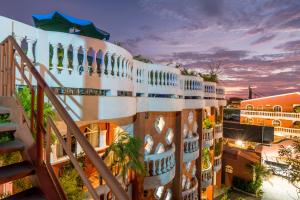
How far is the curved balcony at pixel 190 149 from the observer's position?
12.1 meters

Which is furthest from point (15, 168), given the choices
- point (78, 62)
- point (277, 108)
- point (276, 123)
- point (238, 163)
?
point (277, 108)

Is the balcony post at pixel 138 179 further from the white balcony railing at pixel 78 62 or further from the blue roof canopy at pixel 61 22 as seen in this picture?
the blue roof canopy at pixel 61 22

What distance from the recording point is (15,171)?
2.15 m

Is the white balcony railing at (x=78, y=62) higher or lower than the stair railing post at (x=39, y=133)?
higher

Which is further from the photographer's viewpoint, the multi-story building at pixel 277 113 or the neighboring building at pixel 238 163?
the multi-story building at pixel 277 113

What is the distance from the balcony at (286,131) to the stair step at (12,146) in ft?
96.4

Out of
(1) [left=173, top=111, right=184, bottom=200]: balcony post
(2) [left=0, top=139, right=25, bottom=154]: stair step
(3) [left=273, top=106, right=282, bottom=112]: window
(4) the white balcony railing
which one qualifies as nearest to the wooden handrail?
(2) [left=0, top=139, right=25, bottom=154]: stair step

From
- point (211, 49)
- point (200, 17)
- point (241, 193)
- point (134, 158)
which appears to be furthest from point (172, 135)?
point (241, 193)

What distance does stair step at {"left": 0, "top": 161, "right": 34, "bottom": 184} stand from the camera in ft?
6.74

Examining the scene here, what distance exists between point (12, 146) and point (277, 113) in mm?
30891

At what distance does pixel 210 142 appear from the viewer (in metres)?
15.4

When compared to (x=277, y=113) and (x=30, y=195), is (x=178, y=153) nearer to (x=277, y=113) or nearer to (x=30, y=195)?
(x=30, y=195)

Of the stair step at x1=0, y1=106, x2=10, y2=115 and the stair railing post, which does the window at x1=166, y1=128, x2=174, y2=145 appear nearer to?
the stair step at x1=0, y1=106, x2=10, y2=115

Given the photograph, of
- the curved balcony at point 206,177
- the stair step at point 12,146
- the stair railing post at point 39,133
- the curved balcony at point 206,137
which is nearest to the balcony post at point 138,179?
the stair step at point 12,146
